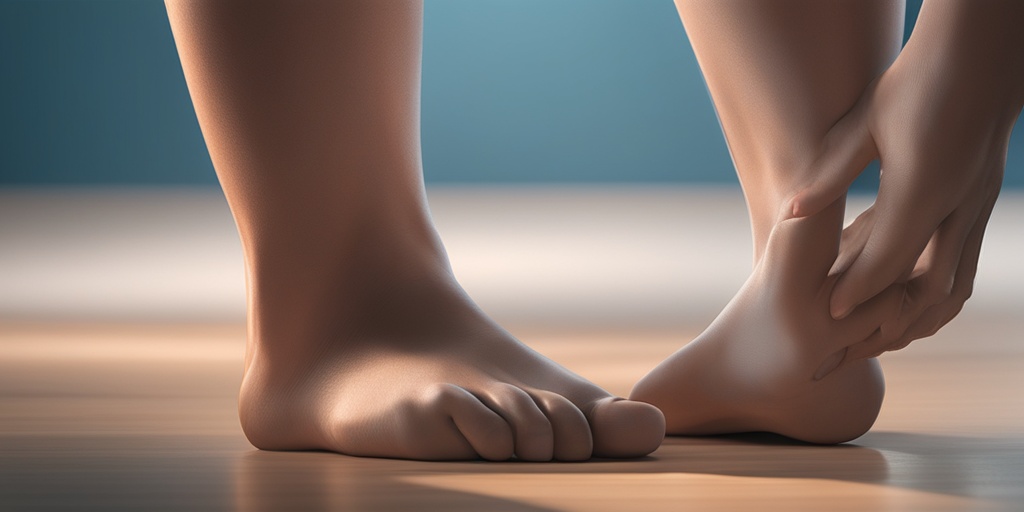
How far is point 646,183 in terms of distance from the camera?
3.46 metres

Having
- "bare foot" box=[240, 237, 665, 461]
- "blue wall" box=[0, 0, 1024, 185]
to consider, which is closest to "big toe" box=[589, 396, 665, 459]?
"bare foot" box=[240, 237, 665, 461]

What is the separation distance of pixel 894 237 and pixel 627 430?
141mm

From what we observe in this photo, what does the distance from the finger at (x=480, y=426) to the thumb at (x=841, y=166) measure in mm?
166

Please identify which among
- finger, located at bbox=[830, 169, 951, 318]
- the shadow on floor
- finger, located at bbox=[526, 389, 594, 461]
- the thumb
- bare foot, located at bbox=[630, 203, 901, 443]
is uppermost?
the thumb

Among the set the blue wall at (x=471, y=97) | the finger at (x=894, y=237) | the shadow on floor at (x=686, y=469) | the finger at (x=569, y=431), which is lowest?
the shadow on floor at (x=686, y=469)

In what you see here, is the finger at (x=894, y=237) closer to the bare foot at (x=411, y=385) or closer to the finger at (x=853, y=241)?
the finger at (x=853, y=241)

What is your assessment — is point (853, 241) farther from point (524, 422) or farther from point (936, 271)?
point (524, 422)

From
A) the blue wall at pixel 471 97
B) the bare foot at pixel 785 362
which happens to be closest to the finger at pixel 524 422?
the bare foot at pixel 785 362

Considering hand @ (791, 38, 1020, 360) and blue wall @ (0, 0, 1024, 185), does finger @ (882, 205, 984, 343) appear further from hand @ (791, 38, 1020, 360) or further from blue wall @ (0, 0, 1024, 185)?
blue wall @ (0, 0, 1024, 185)

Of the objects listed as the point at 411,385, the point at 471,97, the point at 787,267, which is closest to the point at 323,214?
the point at 411,385

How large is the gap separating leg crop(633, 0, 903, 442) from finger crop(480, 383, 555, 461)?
0.40ft

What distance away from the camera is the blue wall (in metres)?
2.98

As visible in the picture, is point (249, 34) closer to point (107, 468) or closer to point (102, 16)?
point (107, 468)

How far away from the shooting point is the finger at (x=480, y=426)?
0.58 metres
